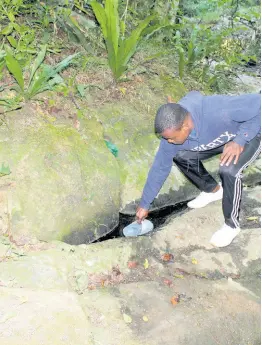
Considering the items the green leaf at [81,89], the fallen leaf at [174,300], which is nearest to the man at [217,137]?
the fallen leaf at [174,300]

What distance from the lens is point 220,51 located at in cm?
650

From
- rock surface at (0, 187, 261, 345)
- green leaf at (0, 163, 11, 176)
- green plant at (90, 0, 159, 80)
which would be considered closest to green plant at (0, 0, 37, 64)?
green plant at (90, 0, 159, 80)

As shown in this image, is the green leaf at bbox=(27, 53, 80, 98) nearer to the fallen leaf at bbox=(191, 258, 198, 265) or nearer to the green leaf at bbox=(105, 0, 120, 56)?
the green leaf at bbox=(105, 0, 120, 56)

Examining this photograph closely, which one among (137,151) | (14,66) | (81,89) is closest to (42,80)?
(14,66)

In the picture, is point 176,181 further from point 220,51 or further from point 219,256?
point 220,51

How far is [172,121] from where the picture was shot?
2975mm

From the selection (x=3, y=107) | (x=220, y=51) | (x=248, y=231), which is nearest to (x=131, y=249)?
(x=248, y=231)

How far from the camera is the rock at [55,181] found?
3617mm

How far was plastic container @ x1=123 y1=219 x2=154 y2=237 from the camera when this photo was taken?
151 inches

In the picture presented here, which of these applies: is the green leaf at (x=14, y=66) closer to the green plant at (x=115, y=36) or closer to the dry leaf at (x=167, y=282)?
the green plant at (x=115, y=36)

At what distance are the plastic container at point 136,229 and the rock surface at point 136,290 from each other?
172 millimetres

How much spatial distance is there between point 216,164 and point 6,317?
9.62 feet

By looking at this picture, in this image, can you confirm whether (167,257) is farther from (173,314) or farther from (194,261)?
(173,314)

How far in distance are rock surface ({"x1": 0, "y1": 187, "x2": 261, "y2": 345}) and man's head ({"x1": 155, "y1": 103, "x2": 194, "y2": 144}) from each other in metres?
1.06
